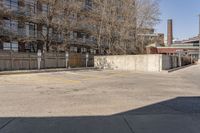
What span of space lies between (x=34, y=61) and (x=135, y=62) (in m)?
11.5

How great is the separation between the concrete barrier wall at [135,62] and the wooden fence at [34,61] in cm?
234

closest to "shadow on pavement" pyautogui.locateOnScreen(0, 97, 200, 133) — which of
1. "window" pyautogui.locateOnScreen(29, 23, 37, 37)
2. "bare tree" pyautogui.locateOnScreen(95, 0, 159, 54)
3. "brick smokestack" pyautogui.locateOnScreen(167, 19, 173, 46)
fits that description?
"bare tree" pyautogui.locateOnScreen(95, 0, 159, 54)

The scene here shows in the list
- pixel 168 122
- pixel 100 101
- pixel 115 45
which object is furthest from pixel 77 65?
pixel 168 122

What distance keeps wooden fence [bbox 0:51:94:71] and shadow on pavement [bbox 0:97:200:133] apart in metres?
23.3

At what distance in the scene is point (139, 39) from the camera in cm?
4675

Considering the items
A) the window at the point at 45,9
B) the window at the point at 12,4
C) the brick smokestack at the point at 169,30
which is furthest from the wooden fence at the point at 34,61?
the brick smokestack at the point at 169,30

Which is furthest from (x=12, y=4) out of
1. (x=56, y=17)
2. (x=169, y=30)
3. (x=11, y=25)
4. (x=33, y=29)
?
(x=169, y=30)

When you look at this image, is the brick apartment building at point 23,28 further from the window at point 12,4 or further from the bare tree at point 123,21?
the bare tree at point 123,21

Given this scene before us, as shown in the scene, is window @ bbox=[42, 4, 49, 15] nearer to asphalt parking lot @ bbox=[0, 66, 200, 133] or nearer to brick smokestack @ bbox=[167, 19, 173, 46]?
asphalt parking lot @ bbox=[0, 66, 200, 133]

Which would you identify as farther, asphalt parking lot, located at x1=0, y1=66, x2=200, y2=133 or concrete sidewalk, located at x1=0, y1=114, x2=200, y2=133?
asphalt parking lot, located at x1=0, y1=66, x2=200, y2=133

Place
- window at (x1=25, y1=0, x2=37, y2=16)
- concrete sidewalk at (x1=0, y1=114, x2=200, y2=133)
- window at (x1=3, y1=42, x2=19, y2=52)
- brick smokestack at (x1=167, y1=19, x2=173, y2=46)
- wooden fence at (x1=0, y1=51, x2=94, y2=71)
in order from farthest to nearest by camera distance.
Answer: brick smokestack at (x1=167, y1=19, x2=173, y2=46) < window at (x1=3, y1=42, x2=19, y2=52) < window at (x1=25, y1=0, x2=37, y2=16) < wooden fence at (x1=0, y1=51, x2=94, y2=71) < concrete sidewalk at (x1=0, y1=114, x2=200, y2=133)

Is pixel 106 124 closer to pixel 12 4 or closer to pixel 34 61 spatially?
pixel 34 61

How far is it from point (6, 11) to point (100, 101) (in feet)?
101

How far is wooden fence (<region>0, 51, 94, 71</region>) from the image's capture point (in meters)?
30.3
